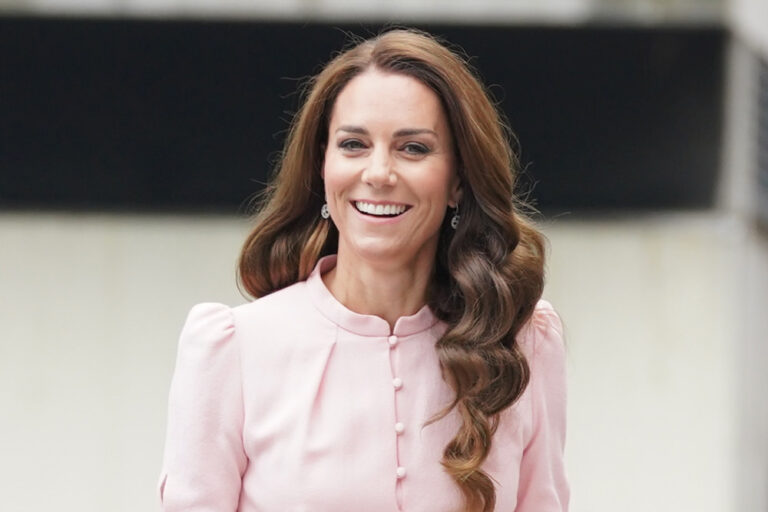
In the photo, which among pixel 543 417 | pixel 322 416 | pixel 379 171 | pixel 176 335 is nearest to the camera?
pixel 379 171

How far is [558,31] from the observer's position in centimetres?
741

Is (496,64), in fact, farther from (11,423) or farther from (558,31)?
(11,423)

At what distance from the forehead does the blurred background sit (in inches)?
149

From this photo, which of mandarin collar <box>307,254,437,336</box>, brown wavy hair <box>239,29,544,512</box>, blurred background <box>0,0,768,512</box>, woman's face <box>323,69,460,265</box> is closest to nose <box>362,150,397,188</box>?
woman's face <box>323,69,460,265</box>

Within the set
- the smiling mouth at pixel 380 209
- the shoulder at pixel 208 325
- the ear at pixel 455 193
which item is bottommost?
the shoulder at pixel 208 325

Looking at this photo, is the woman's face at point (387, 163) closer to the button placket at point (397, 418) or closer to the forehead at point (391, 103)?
the forehead at point (391, 103)

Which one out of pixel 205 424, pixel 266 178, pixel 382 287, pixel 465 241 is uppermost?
pixel 266 178

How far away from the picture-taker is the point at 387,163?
352cm

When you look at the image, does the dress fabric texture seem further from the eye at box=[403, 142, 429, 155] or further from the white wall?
the white wall

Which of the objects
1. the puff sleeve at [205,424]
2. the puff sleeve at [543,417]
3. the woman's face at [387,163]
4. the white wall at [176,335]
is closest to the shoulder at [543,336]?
the puff sleeve at [543,417]

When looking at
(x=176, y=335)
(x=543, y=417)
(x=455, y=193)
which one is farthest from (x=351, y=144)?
(x=176, y=335)

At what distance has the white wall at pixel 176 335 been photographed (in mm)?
7531

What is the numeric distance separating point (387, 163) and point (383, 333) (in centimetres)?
40

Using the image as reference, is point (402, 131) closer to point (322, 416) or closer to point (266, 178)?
point (322, 416)
